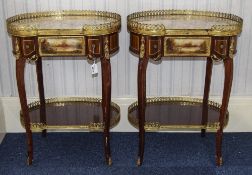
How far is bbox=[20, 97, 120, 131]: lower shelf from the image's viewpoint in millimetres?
2854

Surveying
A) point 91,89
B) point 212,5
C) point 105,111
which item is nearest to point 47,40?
point 105,111

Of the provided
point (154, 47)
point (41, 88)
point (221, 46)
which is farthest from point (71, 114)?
point (221, 46)

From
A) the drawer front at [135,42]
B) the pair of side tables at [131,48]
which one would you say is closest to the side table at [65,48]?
the pair of side tables at [131,48]

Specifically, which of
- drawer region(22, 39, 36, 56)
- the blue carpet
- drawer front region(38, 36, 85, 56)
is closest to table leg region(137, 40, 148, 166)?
the blue carpet

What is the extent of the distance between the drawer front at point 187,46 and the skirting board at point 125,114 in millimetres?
872

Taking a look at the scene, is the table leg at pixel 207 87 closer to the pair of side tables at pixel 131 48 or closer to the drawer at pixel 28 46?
the pair of side tables at pixel 131 48

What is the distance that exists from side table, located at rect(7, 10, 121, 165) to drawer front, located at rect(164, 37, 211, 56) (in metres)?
0.36

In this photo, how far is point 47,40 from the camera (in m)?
2.50

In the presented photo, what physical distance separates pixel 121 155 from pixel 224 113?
2.70 feet

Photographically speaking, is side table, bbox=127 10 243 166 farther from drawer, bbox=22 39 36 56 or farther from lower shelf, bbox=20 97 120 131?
drawer, bbox=22 39 36 56

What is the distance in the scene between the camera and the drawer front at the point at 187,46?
8.19 feet

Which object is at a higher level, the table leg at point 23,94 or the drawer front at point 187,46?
the drawer front at point 187,46

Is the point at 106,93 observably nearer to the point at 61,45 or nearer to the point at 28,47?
the point at 61,45

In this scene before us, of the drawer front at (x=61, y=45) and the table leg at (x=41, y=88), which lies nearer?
the drawer front at (x=61, y=45)
